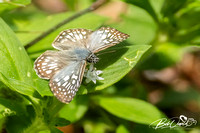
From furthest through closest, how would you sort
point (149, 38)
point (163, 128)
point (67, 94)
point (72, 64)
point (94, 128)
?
point (149, 38) < point (94, 128) < point (163, 128) < point (72, 64) < point (67, 94)

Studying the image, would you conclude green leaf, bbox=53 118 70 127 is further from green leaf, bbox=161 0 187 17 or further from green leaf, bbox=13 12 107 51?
green leaf, bbox=161 0 187 17

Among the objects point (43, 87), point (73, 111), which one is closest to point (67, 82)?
point (43, 87)

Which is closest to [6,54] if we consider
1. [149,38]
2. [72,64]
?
[72,64]

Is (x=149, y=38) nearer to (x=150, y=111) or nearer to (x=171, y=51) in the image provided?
(x=171, y=51)

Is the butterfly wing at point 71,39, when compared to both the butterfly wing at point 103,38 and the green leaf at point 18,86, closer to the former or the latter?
the butterfly wing at point 103,38

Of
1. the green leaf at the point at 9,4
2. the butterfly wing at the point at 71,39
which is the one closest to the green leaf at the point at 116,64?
the butterfly wing at the point at 71,39
